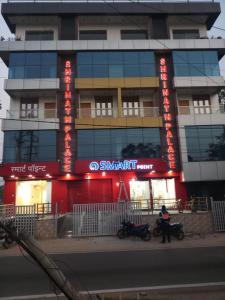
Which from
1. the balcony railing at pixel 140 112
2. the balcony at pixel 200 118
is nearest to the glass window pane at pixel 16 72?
the balcony railing at pixel 140 112

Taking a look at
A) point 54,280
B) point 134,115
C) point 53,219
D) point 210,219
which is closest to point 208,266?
point 54,280

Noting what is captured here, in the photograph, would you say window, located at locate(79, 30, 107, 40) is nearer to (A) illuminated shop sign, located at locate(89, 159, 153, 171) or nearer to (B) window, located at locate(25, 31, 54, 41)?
(B) window, located at locate(25, 31, 54, 41)

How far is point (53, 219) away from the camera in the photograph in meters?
16.1

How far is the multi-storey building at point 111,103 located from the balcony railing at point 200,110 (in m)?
0.11

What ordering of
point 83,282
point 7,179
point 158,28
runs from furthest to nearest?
point 158,28 → point 7,179 → point 83,282

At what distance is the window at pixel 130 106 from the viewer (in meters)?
28.8

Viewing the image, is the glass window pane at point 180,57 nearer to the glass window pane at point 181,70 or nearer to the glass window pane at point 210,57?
the glass window pane at point 181,70

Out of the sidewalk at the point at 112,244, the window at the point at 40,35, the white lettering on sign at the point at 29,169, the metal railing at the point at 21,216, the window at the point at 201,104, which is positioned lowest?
the sidewalk at the point at 112,244

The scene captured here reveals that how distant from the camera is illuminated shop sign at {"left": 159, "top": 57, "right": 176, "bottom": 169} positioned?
88.8 feet

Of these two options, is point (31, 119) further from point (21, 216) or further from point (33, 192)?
point (21, 216)

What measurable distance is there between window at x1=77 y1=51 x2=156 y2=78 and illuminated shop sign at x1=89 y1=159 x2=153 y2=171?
380 inches

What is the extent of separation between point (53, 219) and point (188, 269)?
9678 mm

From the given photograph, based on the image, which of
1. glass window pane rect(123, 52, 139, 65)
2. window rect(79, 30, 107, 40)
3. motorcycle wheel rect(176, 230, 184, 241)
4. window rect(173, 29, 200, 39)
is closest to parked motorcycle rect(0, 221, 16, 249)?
motorcycle wheel rect(176, 230, 184, 241)

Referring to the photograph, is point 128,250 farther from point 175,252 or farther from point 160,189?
point 160,189
